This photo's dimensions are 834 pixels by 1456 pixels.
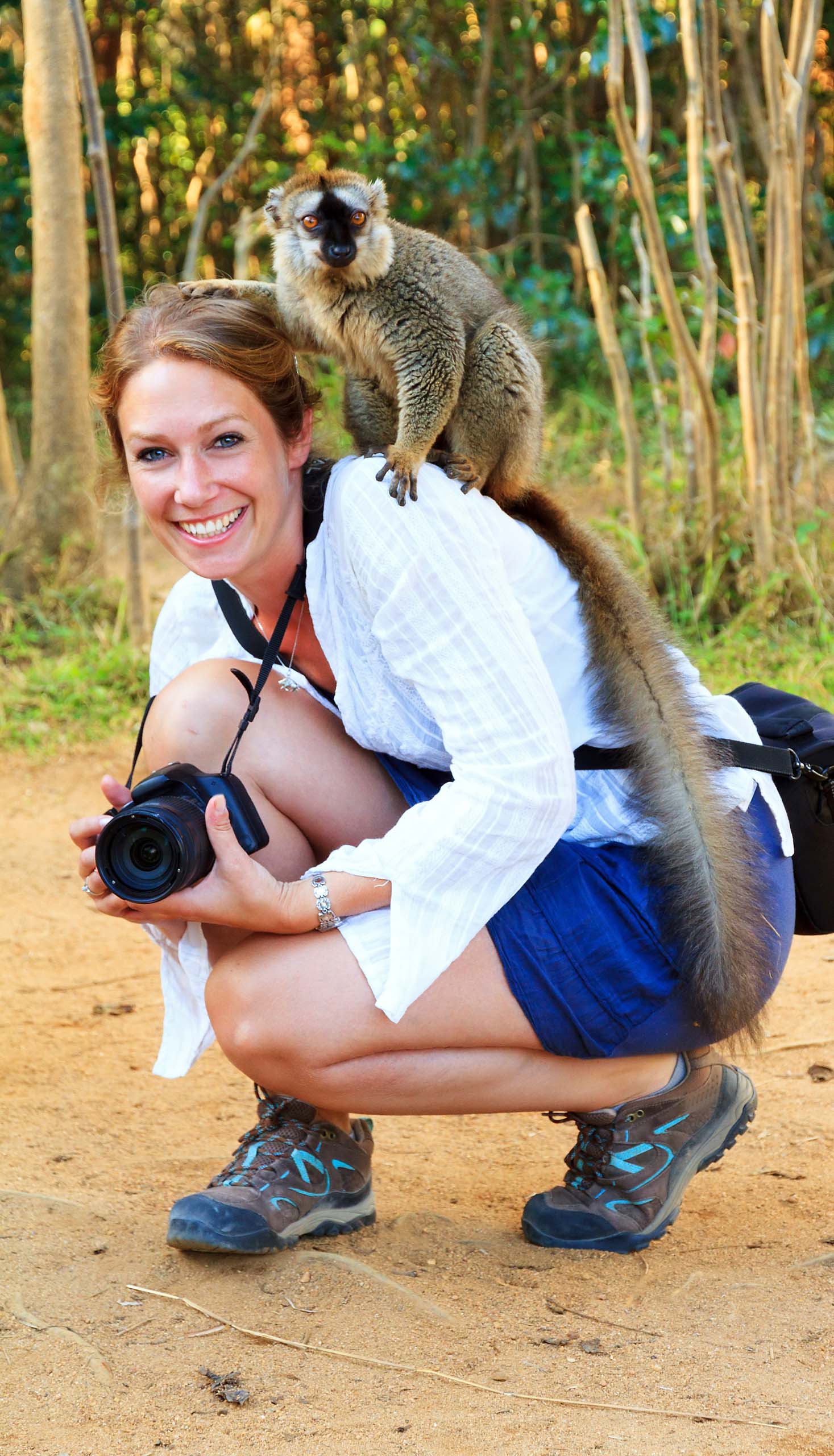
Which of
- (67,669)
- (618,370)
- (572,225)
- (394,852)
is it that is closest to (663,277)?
(618,370)

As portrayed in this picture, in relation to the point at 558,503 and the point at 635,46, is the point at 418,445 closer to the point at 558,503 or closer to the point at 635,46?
the point at 558,503

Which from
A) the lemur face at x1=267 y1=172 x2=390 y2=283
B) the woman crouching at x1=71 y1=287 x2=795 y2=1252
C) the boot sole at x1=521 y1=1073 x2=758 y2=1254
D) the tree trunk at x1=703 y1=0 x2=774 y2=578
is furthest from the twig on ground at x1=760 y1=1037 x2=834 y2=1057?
the tree trunk at x1=703 y1=0 x2=774 y2=578

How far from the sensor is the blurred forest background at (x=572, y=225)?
4.50 m

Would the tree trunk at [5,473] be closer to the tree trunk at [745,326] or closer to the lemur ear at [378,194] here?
A: the tree trunk at [745,326]

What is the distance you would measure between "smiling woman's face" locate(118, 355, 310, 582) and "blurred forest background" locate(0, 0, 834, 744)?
7.43 ft

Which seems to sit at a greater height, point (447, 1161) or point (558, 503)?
point (558, 503)

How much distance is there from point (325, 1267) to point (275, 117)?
792 cm

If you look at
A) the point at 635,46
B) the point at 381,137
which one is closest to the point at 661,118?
the point at 381,137

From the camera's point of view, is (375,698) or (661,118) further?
(661,118)

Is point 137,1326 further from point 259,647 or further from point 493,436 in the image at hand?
point 493,436

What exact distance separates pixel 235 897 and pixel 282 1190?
0.46 m

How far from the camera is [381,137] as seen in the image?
7707 millimetres

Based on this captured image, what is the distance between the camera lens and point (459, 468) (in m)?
2.33

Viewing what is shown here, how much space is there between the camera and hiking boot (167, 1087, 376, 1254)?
1865 mm
